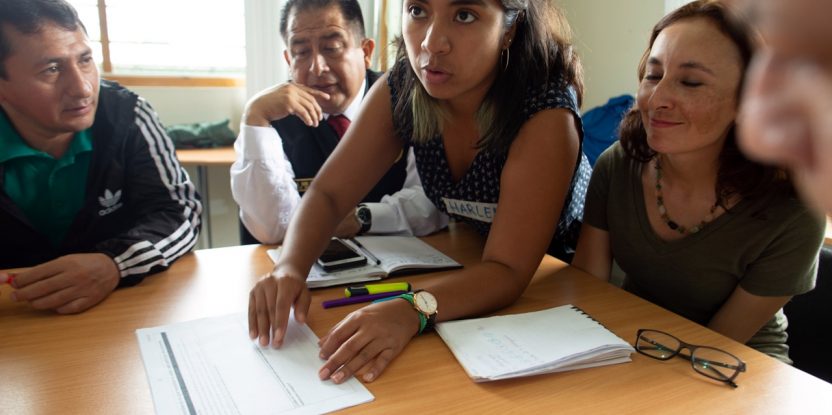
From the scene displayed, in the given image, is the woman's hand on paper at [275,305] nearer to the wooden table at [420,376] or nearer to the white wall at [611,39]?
the wooden table at [420,376]

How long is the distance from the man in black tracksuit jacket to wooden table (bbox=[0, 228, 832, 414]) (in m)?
0.15

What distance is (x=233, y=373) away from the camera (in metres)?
0.76

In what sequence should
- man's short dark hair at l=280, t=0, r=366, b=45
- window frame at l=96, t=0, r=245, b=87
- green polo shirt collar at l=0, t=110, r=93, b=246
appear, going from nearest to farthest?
green polo shirt collar at l=0, t=110, r=93, b=246 < man's short dark hair at l=280, t=0, r=366, b=45 < window frame at l=96, t=0, r=245, b=87

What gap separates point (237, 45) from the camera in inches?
134

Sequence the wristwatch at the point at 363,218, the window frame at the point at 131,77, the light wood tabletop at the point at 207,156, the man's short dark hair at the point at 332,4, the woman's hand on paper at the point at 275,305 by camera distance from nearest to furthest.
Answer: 1. the woman's hand on paper at the point at 275,305
2. the wristwatch at the point at 363,218
3. the man's short dark hair at the point at 332,4
4. the light wood tabletop at the point at 207,156
5. the window frame at the point at 131,77

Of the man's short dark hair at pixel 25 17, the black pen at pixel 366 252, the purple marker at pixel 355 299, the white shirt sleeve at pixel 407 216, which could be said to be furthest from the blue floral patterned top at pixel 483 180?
the man's short dark hair at pixel 25 17

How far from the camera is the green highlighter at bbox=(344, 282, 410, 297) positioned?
40.3 inches

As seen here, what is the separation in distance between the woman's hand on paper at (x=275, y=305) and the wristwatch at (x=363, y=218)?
17.2 inches

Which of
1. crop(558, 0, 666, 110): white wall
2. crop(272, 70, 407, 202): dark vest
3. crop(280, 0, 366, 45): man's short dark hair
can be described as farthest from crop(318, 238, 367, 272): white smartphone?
crop(558, 0, 666, 110): white wall

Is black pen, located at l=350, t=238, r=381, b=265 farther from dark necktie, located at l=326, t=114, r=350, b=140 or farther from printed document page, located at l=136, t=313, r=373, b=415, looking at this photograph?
dark necktie, located at l=326, t=114, r=350, b=140

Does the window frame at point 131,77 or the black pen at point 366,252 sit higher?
the window frame at point 131,77

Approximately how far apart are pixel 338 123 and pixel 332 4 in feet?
1.19

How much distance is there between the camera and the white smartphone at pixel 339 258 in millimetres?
1148

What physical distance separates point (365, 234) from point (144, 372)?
2.40ft
